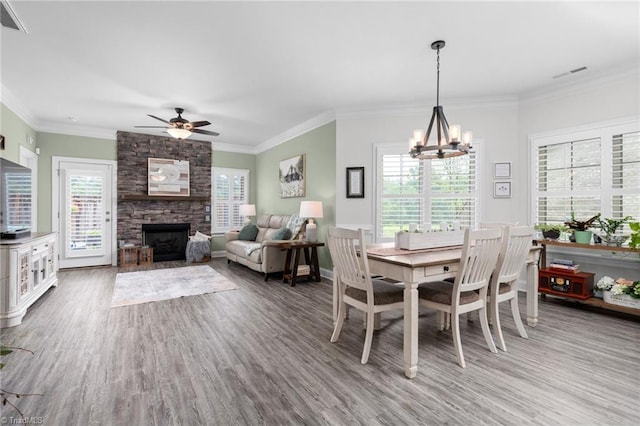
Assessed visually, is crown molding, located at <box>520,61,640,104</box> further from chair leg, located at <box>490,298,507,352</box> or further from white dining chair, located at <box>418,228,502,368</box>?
chair leg, located at <box>490,298,507,352</box>

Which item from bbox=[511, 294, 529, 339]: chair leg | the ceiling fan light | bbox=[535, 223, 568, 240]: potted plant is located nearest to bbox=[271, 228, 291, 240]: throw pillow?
the ceiling fan light

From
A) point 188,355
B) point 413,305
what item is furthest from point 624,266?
point 188,355

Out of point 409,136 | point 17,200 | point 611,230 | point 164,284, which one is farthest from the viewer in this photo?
point 409,136

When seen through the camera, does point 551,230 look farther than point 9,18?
Yes

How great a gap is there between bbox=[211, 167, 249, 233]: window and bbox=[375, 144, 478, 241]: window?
406 cm

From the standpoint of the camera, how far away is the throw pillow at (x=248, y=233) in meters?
6.52

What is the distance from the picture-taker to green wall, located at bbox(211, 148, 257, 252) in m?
7.52

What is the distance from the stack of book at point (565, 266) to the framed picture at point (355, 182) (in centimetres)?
261

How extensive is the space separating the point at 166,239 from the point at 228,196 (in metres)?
1.67

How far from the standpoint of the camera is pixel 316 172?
566cm

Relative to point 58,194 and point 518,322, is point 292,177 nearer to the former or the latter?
point 58,194

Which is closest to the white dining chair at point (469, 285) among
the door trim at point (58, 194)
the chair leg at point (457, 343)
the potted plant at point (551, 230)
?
the chair leg at point (457, 343)

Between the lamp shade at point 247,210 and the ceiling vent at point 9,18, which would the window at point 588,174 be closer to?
the lamp shade at point 247,210

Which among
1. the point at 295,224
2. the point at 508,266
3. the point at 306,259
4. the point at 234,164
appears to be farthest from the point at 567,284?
the point at 234,164
